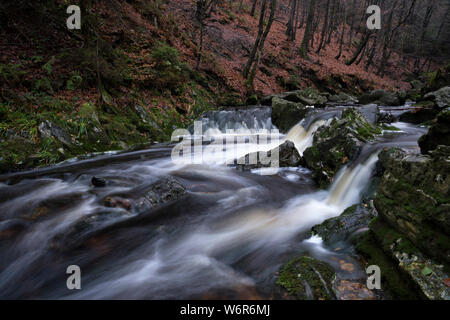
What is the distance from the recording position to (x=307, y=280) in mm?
2434

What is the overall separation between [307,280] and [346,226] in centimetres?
152

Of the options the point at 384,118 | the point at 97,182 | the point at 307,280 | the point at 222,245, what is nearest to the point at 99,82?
the point at 97,182

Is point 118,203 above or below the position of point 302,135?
below

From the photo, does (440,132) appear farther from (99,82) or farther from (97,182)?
(99,82)

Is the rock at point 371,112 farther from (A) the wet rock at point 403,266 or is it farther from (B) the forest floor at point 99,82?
(B) the forest floor at point 99,82

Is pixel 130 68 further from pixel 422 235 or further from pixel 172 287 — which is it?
pixel 422 235

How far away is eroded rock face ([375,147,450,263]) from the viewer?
7.76ft

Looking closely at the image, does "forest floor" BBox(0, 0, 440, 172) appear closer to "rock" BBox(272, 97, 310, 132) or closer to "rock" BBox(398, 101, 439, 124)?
"rock" BBox(272, 97, 310, 132)

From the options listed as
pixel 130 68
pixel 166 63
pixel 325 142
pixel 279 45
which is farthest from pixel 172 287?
pixel 279 45

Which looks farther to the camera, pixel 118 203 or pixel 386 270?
pixel 118 203

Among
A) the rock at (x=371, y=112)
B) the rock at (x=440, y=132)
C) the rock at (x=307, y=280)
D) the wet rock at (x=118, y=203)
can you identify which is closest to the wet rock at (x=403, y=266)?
the rock at (x=307, y=280)

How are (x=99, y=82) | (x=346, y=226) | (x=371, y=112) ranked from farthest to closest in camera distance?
(x=371, y=112)
(x=99, y=82)
(x=346, y=226)

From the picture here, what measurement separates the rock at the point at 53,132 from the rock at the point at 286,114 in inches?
317

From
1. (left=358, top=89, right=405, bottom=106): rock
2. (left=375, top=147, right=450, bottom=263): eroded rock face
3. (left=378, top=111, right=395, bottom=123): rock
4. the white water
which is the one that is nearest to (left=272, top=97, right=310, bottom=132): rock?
(left=378, top=111, right=395, bottom=123): rock
